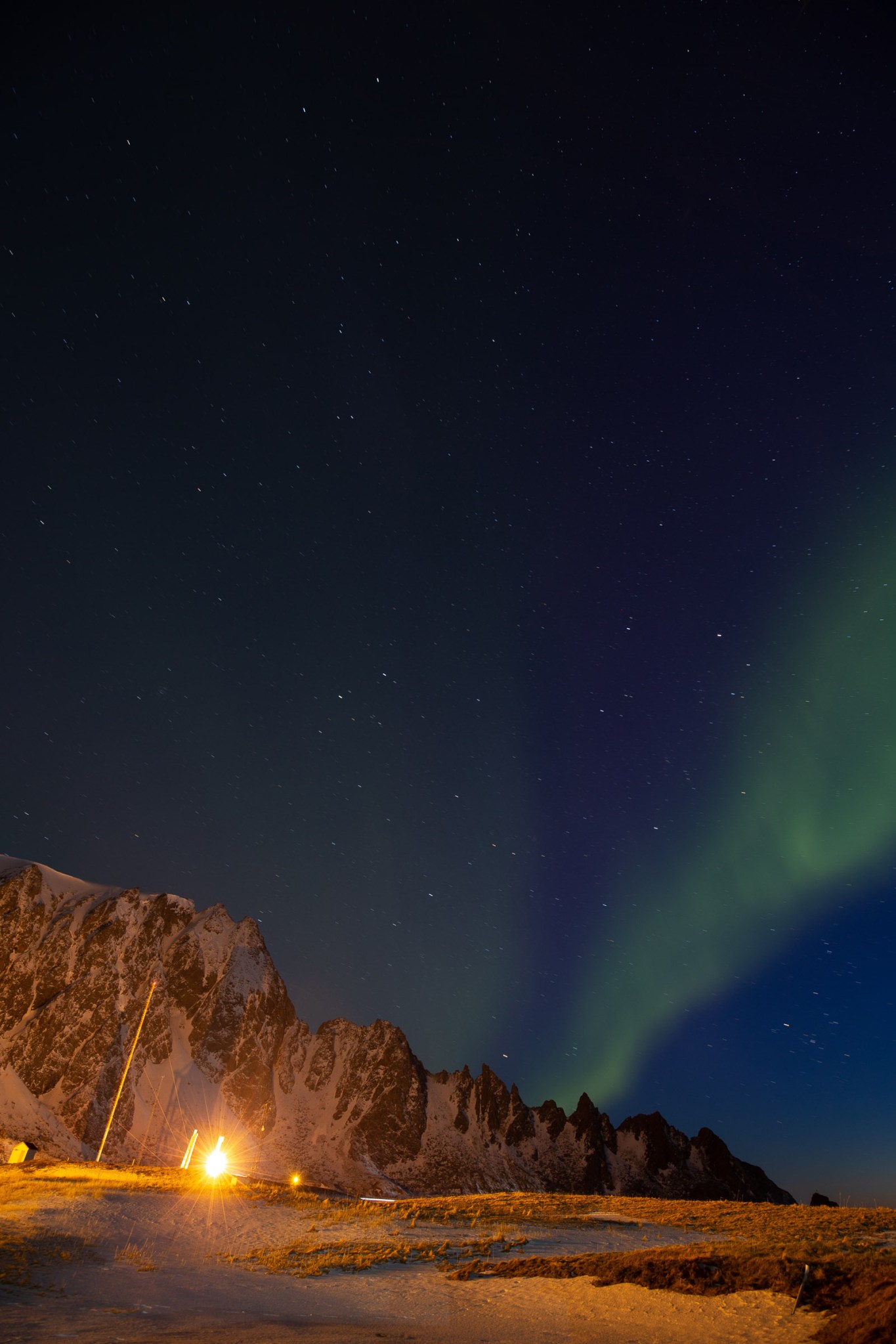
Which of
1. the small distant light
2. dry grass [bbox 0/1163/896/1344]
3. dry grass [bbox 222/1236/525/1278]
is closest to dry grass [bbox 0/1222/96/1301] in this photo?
dry grass [bbox 0/1163/896/1344]

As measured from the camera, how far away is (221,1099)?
173750 millimetres

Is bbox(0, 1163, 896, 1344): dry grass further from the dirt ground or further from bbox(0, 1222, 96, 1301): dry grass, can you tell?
the dirt ground

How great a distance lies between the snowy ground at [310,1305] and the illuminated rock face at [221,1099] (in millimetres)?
151282

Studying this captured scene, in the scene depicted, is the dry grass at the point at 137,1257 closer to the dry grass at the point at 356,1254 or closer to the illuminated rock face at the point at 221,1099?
the dry grass at the point at 356,1254

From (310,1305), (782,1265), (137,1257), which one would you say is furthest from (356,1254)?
(782,1265)

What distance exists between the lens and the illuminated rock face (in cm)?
15375

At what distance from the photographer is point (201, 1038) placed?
18562cm

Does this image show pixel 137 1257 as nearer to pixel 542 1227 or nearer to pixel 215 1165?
pixel 542 1227

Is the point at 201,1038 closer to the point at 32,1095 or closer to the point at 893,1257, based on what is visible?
the point at 32,1095

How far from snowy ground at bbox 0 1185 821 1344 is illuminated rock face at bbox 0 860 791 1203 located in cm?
15128

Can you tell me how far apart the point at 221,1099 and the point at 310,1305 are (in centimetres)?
19484

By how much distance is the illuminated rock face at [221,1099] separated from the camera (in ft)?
504

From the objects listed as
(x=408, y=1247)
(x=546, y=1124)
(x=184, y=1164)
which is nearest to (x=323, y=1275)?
(x=408, y=1247)

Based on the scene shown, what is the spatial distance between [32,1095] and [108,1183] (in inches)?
6354
